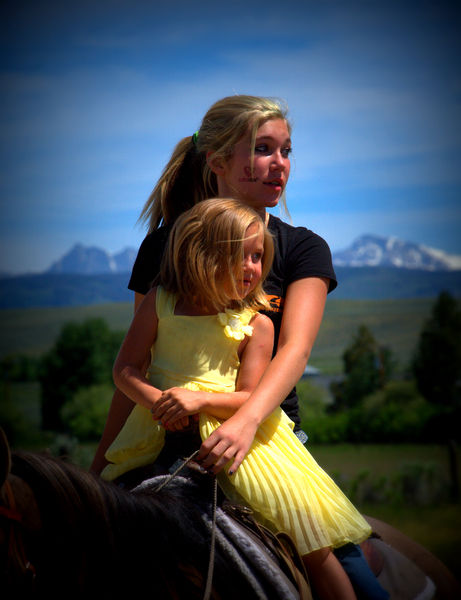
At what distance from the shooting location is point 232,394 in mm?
2156

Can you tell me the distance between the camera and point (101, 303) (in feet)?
153

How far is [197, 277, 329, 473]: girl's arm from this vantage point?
1.98m

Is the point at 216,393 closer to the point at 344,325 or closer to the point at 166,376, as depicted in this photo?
the point at 166,376

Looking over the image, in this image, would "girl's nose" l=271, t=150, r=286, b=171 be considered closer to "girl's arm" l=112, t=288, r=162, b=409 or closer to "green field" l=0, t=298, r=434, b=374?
"girl's arm" l=112, t=288, r=162, b=409

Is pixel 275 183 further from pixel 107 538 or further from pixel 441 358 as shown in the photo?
pixel 441 358

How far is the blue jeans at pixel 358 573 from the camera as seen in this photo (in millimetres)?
2209

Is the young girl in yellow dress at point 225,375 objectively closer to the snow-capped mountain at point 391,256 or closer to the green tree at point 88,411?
the green tree at point 88,411

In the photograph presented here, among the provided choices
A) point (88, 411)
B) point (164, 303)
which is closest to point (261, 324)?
point (164, 303)

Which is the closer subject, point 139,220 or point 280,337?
point 280,337

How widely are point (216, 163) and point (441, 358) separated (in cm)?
3170

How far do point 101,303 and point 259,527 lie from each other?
45.5 meters

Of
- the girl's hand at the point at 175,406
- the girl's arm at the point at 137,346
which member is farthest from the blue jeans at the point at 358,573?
the girl's arm at the point at 137,346

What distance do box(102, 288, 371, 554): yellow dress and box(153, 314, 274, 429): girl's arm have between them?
44 mm

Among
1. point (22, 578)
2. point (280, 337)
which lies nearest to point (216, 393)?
point (280, 337)
